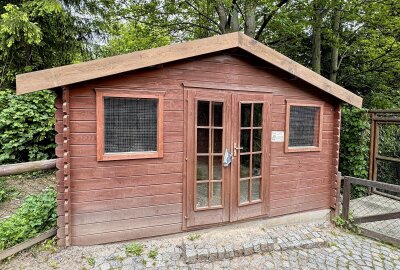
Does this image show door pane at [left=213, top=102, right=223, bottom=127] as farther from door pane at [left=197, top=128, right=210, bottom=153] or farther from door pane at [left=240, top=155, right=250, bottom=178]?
door pane at [left=240, top=155, right=250, bottom=178]

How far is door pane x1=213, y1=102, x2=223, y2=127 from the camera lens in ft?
11.7

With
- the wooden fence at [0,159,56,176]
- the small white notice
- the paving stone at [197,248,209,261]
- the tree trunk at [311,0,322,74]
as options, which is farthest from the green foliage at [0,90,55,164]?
the tree trunk at [311,0,322,74]

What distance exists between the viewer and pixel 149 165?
3.30 metres

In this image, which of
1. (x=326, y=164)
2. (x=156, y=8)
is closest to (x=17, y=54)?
(x=156, y=8)

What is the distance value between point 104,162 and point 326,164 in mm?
3652

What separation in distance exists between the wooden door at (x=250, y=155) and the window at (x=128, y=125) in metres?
1.13

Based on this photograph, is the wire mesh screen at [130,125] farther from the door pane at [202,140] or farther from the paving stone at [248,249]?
the paving stone at [248,249]

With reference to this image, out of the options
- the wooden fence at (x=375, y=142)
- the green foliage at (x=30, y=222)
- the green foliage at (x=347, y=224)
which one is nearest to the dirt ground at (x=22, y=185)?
the green foliage at (x=30, y=222)

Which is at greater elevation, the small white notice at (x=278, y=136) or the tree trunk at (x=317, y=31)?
the tree trunk at (x=317, y=31)

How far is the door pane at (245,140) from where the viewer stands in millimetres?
3761

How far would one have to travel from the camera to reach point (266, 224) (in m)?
4.03

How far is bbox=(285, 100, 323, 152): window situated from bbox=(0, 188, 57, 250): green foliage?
3.61m

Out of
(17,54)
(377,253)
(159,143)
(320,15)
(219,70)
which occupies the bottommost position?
(377,253)

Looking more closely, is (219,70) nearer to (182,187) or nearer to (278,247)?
(182,187)
